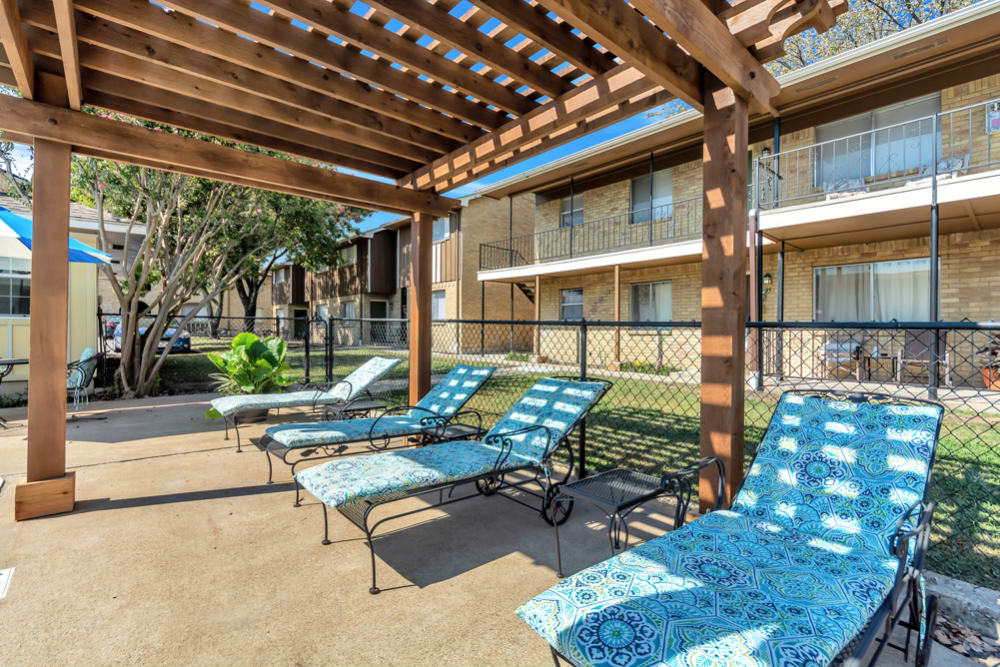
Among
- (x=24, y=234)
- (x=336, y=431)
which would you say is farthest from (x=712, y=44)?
(x=24, y=234)

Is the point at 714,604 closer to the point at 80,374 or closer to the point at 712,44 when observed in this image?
the point at 712,44

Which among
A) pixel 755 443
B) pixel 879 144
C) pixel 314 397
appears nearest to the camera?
pixel 755 443

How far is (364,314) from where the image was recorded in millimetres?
23266

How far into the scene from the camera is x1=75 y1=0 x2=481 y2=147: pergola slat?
2707 millimetres

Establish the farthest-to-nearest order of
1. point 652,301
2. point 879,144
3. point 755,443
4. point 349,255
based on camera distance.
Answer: point 349,255
point 652,301
point 879,144
point 755,443

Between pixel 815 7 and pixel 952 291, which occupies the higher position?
pixel 815 7

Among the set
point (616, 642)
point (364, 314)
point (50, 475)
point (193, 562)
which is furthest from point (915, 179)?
point (364, 314)

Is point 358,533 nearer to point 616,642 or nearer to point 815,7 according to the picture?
point 616,642

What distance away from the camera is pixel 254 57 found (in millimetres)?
3127

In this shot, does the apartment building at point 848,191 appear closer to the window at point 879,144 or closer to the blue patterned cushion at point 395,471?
the window at point 879,144

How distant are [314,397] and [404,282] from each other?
16.8 metres

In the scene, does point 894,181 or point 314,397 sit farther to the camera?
point 894,181

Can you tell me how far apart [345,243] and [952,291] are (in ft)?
72.7

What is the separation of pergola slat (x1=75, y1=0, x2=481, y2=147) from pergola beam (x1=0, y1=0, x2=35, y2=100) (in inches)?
12.7
